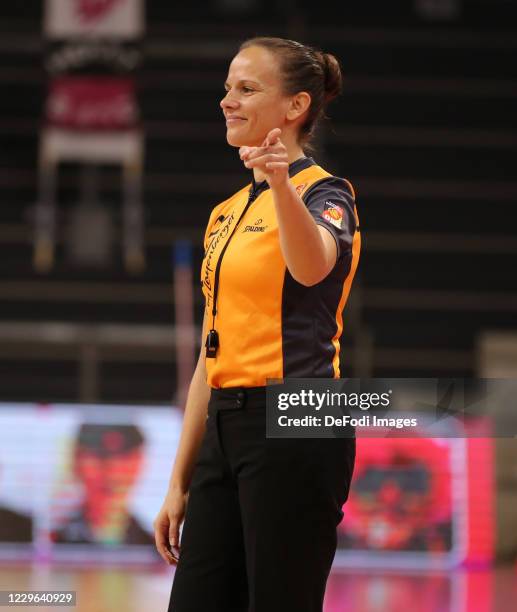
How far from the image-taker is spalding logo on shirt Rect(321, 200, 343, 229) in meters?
1.47

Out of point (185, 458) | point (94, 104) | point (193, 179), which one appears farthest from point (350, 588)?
point (94, 104)

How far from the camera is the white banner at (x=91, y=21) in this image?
24.1 feet

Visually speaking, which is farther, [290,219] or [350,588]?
[350,588]

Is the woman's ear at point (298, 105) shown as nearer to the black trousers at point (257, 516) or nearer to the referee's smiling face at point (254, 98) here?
the referee's smiling face at point (254, 98)

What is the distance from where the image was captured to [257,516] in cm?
145

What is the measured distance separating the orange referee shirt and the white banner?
6.09 m

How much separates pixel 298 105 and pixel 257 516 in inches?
23.3

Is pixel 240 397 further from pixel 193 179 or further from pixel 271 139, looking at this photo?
pixel 193 179

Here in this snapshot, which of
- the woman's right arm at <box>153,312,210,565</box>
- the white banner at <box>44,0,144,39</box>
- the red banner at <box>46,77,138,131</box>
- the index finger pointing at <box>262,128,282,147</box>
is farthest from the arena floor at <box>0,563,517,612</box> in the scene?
the white banner at <box>44,0,144,39</box>

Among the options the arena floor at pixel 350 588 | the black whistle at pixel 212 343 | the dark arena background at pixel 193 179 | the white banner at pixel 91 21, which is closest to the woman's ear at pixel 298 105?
the black whistle at pixel 212 343

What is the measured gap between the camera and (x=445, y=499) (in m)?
4.50

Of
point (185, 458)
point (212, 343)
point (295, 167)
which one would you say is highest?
point (295, 167)

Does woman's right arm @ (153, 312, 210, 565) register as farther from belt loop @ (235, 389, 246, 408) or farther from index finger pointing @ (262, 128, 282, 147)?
index finger pointing @ (262, 128, 282, 147)

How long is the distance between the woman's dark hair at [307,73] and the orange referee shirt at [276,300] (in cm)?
11
